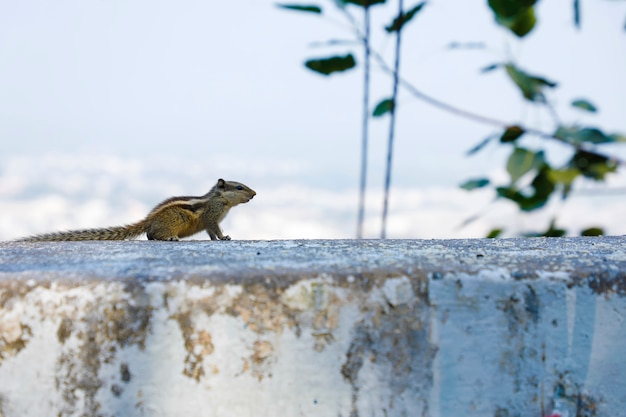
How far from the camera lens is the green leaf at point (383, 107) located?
3213 millimetres

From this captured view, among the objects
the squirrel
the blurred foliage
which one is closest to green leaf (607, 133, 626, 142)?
the blurred foliage

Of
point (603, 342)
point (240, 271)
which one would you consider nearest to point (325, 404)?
point (240, 271)

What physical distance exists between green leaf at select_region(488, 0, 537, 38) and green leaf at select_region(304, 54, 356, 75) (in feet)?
1.95

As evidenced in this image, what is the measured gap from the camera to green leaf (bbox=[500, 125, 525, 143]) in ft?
8.78

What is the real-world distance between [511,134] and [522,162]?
0.16 meters

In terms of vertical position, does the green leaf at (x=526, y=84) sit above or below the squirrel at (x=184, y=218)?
above

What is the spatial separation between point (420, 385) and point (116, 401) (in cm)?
61

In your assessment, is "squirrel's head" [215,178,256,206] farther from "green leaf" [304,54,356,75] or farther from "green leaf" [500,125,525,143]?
"green leaf" [500,125,525,143]

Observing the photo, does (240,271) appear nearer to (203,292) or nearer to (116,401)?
(203,292)

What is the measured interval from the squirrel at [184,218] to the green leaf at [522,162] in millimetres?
1189

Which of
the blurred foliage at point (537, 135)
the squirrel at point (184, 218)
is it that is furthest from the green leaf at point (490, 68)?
the squirrel at point (184, 218)

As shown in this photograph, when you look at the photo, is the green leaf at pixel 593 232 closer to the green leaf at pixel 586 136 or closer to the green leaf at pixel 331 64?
the green leaf at pixel 586 136

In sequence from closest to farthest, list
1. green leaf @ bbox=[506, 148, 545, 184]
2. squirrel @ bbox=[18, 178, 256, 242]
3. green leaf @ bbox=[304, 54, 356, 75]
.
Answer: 1. green leaf @ bbox=[506, 148, 545, 184]
2. squirrel @ bbox=[18, 178, 256, 242]
3. green leaf @ bbox=[304, 54, 356, 75]

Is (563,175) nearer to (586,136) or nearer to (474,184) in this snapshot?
(586,136)
